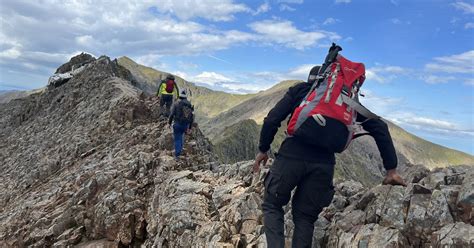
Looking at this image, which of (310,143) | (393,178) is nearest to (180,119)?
(393,178)

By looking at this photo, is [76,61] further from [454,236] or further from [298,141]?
[454,236]

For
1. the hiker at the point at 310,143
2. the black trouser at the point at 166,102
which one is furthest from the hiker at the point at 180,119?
the hiker at the point at 310,143

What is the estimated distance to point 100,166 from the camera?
25.0 meters

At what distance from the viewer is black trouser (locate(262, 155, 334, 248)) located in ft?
28.5

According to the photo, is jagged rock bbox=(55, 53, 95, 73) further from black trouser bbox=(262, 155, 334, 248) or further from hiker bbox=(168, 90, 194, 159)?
black trouser bbox=(262, 155, 334, 248)

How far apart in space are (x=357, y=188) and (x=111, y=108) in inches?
1211

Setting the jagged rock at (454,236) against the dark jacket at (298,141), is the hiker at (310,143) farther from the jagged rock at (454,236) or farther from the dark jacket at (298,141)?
the jagged rock at (454,236)

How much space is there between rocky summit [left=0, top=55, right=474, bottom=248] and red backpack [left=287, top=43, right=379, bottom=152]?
2397mm

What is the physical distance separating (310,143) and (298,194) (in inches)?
54.2

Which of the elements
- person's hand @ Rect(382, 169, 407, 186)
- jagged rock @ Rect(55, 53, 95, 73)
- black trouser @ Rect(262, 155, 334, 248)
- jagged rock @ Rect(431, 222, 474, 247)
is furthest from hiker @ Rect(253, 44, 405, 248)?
jagged rock @ Rect(55, 53, 95, 73)

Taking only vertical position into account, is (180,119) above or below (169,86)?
below

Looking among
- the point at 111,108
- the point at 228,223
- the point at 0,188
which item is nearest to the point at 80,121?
the point at 111,108

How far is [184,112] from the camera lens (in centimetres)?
2223

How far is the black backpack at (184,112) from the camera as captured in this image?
72.1 feet
